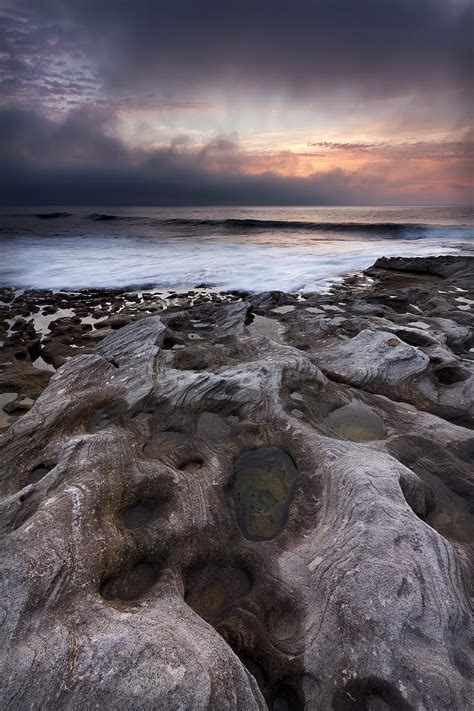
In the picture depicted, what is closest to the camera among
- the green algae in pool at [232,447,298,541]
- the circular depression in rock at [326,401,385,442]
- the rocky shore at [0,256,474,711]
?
the rocky shore at [0,256,474,711]

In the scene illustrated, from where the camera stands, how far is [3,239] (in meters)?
38.1

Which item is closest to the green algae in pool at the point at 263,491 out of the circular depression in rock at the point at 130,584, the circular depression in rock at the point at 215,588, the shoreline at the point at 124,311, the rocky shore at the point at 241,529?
the rocky shore at the point at 241,529

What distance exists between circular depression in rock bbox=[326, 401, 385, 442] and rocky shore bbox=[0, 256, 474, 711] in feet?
0.10

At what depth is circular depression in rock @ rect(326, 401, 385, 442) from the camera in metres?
5.31

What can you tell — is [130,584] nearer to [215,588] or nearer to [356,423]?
[215,588]

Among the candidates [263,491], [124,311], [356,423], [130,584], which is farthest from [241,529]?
[124,311]

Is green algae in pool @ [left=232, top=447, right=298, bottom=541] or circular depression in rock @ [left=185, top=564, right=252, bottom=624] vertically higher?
green algae in pool @ [left=232, top=447, right=298, bottom=541]

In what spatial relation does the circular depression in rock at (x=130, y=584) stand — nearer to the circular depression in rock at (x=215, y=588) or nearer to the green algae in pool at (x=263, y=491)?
the circular depression in rock at (x=215, y=588)

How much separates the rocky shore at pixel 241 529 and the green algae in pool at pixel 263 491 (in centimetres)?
2

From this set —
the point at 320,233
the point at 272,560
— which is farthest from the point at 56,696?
the point at 320,233

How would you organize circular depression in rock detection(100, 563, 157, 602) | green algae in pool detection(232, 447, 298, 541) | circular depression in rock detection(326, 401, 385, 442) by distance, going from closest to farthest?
circular depression in rock detection(100, 563, 157, 602) < green algae in pool detection(232, 447, 298, 541) < circular depression in rock detection(326, 401, 385, 442)

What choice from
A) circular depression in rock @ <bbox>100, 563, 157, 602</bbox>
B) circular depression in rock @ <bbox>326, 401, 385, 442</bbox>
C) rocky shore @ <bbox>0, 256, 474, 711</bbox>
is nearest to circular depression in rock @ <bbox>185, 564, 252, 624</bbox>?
rocky shore @ <bbox>0, 256, 474, 711</bbox>

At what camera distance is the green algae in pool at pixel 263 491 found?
3.94m

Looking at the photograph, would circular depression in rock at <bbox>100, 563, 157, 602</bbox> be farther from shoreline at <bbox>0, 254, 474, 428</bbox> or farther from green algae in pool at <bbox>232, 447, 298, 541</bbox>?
shoreline at <bbox>0, 254, 474, 428</bbox>
